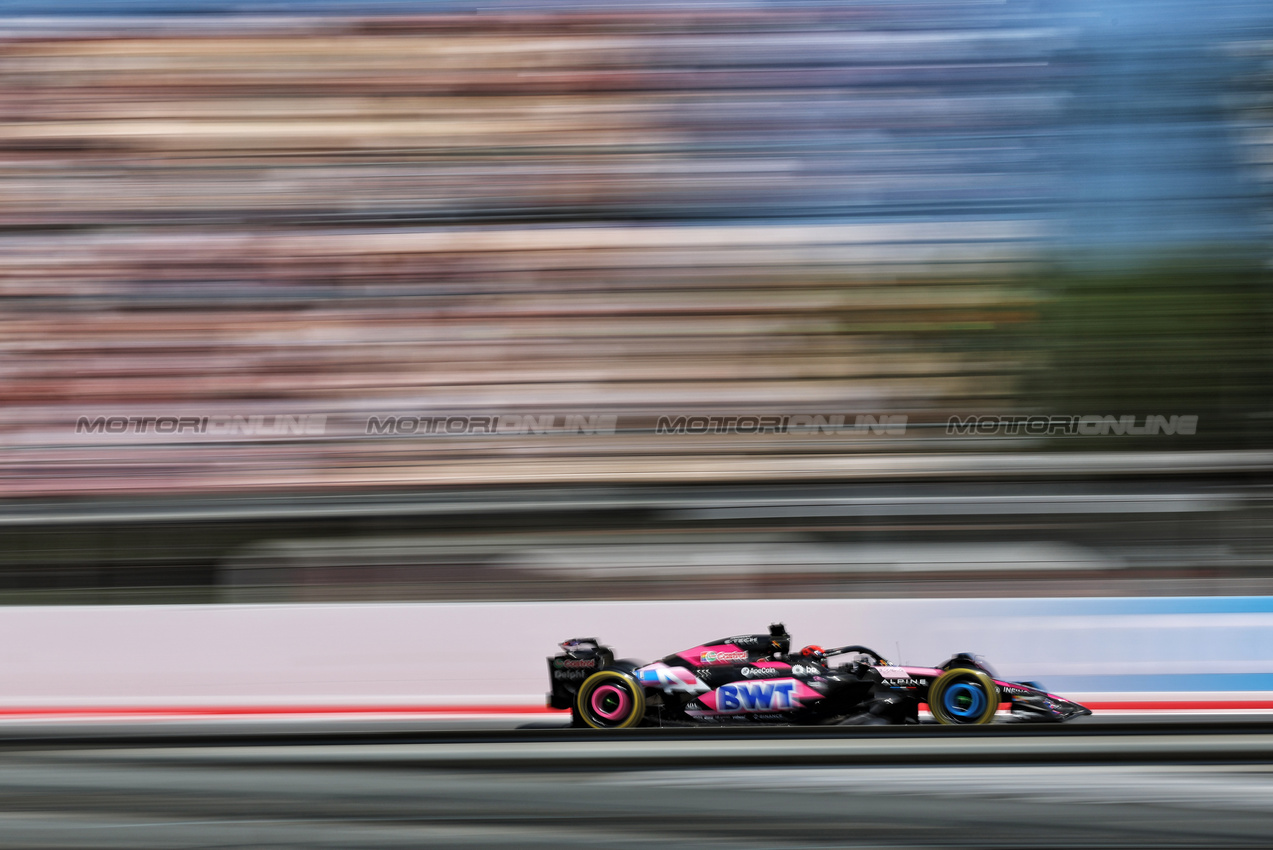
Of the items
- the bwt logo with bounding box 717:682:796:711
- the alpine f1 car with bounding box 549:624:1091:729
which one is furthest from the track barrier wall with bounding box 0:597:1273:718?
the bwt logo with bounding box 717:682:796:711

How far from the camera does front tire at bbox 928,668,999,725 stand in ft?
21.3

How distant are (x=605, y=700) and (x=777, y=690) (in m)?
1.00

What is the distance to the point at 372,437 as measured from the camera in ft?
33.9

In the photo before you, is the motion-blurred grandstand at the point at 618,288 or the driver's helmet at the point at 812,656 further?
the motion-blurred grandstand at the point at 618,288

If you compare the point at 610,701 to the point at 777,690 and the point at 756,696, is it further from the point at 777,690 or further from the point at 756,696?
the point at 777,690

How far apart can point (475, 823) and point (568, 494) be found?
5320 millimetres

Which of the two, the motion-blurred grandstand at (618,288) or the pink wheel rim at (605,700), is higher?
the motion-blurred grandstand at (618,288)

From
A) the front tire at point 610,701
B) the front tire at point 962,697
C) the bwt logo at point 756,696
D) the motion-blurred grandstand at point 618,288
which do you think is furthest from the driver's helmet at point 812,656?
the motion-blurred grandstand at point 618,288

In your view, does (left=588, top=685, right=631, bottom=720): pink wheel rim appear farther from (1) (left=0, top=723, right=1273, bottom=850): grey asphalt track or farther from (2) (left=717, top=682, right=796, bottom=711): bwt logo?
(2) (left=717, top=682, right=796, bottom=711): bwt logo

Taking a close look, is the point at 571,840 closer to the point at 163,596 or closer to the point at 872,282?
the point at 163,596

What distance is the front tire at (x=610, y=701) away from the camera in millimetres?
6691

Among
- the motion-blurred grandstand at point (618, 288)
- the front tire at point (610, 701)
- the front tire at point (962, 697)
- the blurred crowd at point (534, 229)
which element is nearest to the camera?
the front tire at point (962, 697)

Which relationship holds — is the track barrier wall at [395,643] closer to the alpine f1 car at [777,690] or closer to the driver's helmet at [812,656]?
the alpine f1 car at [777,690]

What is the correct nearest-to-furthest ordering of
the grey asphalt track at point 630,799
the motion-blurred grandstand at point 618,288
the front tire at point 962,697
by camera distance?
the grey asphalt track at point 630,799
the front tire at point 962,697
the motion-blurred grandstand at point 618,288
